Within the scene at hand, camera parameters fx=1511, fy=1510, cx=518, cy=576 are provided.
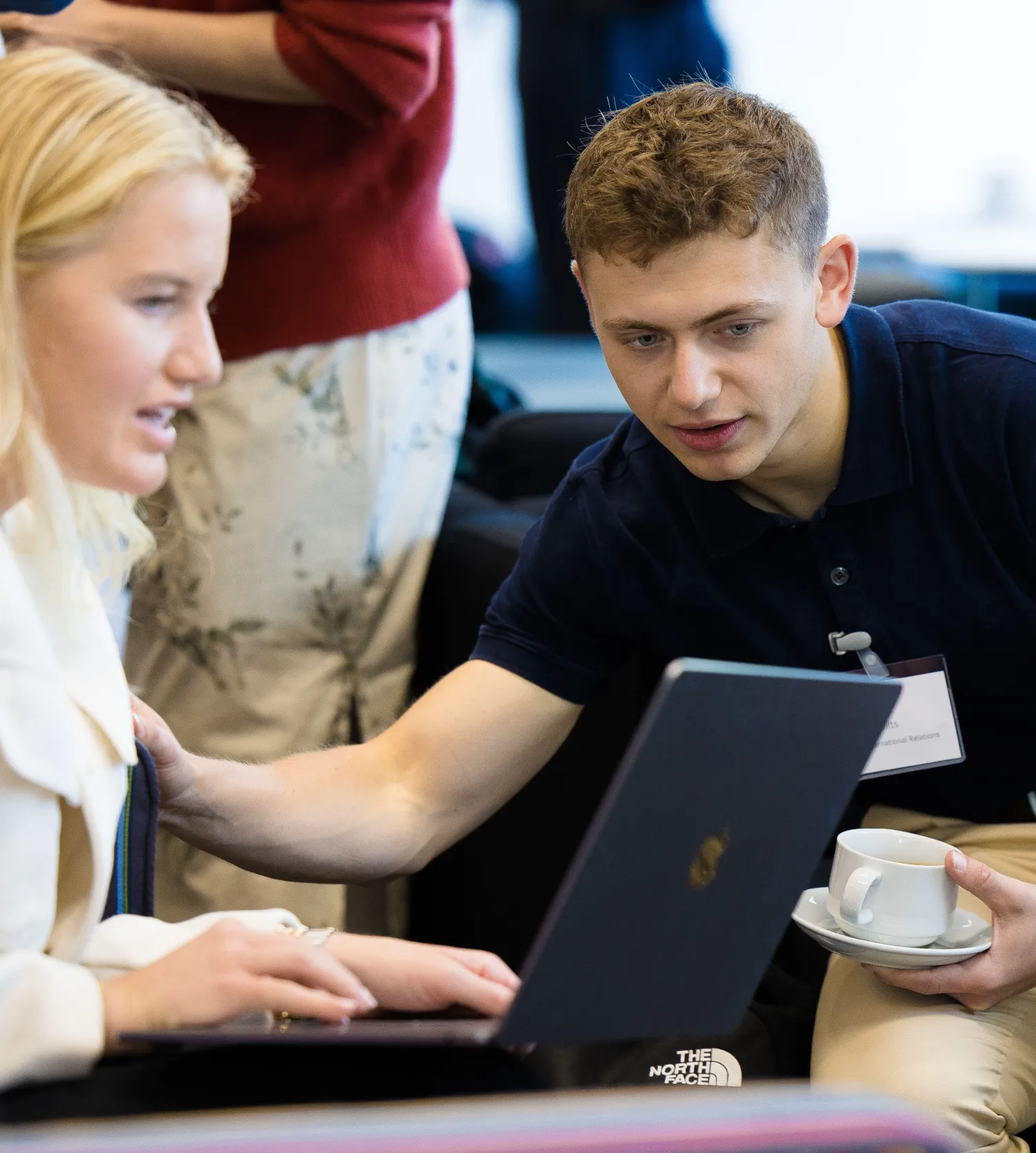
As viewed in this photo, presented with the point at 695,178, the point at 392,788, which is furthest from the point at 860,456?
the point at 392,788

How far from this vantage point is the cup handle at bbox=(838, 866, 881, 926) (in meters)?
1.09

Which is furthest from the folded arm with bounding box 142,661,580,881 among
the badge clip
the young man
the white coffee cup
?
the white coffee cup

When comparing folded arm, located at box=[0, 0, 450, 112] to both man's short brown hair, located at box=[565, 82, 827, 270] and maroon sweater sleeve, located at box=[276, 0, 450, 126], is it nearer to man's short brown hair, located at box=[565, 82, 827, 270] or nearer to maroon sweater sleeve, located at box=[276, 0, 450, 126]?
maroon sweater sleeve, located at box=[276, 0, 450, 126]

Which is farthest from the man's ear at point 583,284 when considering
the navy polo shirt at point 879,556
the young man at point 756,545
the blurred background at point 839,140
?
the blurred background at point 839,140

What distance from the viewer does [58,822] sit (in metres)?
0.90

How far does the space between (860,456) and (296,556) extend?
0.72 meters

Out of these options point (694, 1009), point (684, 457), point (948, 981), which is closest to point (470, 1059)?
point (694, 1009)

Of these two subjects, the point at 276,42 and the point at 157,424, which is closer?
the point at 157,424

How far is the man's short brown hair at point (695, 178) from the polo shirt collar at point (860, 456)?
0.11m

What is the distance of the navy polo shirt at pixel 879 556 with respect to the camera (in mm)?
1290

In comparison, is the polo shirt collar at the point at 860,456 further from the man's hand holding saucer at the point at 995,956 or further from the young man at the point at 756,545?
the man's hand holding saucer at the point at 995,956

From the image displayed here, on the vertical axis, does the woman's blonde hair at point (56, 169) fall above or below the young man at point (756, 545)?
above

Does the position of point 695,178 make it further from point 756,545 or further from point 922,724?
point 922,724

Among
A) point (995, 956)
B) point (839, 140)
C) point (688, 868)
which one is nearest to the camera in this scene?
point (688, 868)
